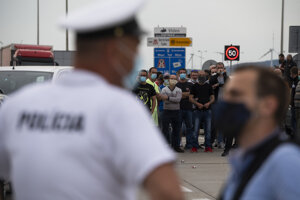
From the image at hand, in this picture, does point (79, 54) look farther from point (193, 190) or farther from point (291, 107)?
point (291, 107)

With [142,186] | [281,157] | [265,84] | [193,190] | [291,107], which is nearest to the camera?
[142,186]

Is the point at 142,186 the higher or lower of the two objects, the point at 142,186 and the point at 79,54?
the lower

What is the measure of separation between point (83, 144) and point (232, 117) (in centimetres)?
80

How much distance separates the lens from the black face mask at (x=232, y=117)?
2.49 metres

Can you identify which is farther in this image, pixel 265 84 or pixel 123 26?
pixel 265 84

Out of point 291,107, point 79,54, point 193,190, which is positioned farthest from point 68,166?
point 291,107

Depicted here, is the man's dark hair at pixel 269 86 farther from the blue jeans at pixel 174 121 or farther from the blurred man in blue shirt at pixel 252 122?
the blue jeans at pixel 174 121

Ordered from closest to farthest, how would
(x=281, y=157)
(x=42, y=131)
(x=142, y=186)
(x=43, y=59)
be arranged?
1. (x=142, y=186)
2. (x=42, y=131)
3. (x=281, y=157)
4. (x=43, y=59)

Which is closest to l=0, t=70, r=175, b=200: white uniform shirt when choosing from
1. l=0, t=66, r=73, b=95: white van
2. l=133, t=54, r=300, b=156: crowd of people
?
l=0, t=66, r=73, b=95: white van

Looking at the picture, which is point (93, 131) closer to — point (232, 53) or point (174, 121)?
point (174, 121)

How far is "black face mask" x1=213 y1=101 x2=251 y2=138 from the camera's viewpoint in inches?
97.9

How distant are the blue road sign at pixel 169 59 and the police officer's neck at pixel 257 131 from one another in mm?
20743

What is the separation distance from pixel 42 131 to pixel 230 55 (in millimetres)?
19832

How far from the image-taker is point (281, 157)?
230 cm
